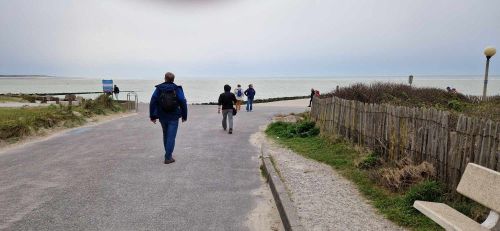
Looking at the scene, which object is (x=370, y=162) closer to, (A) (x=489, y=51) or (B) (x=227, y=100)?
(B) (x=227, y=100)

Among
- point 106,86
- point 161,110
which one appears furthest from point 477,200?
point 106,86

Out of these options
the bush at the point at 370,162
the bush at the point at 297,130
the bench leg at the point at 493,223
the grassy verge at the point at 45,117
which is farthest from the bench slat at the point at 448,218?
the grassy verge at the point at 45,117

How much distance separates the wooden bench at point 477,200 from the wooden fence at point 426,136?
96 centimetres

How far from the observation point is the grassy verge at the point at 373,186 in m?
4.82

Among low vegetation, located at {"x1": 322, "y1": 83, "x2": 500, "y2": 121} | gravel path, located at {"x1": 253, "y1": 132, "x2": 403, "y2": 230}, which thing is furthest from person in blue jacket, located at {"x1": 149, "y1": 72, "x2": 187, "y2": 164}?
low vegetation, located at {"x1": 322, "y1": 83, "x2": 500, "y2": 121}

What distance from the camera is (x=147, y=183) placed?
21.8 ft

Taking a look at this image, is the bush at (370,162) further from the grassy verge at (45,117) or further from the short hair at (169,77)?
the grassy verge at (45,117)

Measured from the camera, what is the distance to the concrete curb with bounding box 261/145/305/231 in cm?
466

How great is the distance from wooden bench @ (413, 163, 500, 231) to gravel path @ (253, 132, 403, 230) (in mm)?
732

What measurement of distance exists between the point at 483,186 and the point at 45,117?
13765mm

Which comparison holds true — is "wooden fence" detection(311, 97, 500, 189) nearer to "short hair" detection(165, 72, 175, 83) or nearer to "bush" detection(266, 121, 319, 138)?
"bush" detection(266, 121, 319, 138)

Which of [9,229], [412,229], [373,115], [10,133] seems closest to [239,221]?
[412,229]

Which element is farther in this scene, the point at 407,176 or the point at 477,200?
the point at 407,176

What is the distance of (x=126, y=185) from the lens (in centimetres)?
650
